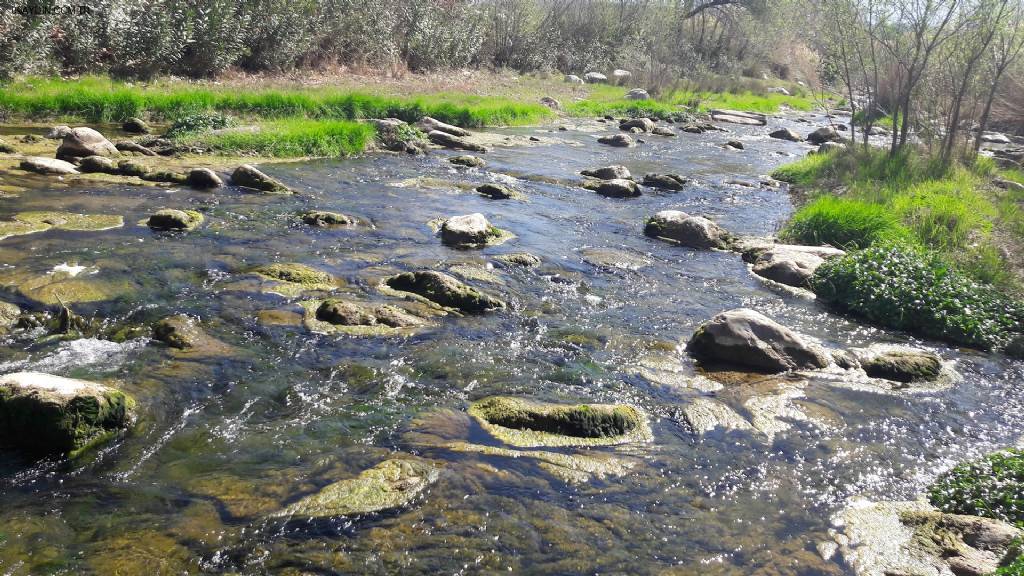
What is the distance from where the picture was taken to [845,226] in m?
14.3

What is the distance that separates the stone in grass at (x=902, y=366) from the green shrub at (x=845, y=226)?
16.3ft

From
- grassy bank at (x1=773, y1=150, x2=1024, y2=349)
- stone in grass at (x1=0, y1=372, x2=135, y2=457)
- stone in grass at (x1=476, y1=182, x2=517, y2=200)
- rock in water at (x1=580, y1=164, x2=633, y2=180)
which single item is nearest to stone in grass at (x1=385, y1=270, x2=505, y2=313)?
stone in grass at (x1=0, y1=372, x2=135, y2=457)

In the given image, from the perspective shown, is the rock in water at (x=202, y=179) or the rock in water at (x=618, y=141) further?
the rock in water at (x=618, y=141)

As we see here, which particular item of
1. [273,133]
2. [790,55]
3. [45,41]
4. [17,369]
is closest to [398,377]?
[17,369]

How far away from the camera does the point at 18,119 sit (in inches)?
718

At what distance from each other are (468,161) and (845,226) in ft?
35.4

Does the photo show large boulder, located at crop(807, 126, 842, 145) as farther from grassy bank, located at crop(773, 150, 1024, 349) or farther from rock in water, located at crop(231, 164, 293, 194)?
rock in water, located at crop(231, 164, 293, 194)

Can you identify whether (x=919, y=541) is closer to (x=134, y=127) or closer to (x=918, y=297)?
(x=918, y=297)

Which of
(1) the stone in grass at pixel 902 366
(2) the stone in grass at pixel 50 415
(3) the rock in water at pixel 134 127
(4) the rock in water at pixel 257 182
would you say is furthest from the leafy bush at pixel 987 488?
(3) the rock in water at pixel 134 127

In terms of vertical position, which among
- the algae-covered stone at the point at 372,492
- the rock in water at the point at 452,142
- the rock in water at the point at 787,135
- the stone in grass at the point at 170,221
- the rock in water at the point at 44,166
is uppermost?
the rock in water at the point at 787,135

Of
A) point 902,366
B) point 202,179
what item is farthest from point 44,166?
point 902,366

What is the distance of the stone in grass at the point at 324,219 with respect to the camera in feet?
42.1

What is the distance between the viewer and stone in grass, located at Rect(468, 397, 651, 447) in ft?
21.4

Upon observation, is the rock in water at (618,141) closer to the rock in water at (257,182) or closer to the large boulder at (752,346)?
the rock in water at (257,182)
